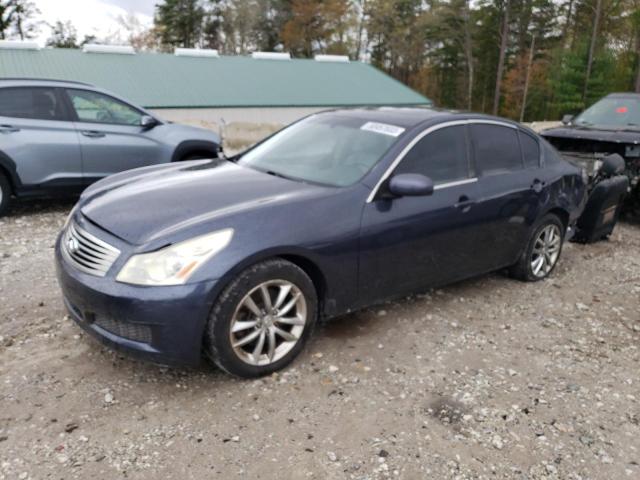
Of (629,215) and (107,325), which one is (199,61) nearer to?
(629,215)

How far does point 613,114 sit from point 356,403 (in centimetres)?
781

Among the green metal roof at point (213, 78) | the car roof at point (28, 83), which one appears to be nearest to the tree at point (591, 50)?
the green metal roof at point (213, 78)

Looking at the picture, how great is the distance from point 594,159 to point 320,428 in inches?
238

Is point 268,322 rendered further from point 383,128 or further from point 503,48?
point 503,48

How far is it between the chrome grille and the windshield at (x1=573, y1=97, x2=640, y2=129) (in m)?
7.98

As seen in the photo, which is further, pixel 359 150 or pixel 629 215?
pixel 629 215

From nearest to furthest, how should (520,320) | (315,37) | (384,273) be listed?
(384,273)
(520,320)
(315,37)

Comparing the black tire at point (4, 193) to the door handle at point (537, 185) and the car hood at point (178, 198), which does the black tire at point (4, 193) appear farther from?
the door handle at point (537, 185)

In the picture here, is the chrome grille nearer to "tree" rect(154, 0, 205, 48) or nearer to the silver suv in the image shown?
the silver suv

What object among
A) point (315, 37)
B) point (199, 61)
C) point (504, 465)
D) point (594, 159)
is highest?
point (315, 37)

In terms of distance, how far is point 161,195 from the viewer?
12.1 ft

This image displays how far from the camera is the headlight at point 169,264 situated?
306cm

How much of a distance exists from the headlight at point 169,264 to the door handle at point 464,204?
2025 millimetres

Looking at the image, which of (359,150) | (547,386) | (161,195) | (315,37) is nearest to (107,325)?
(161,195)
